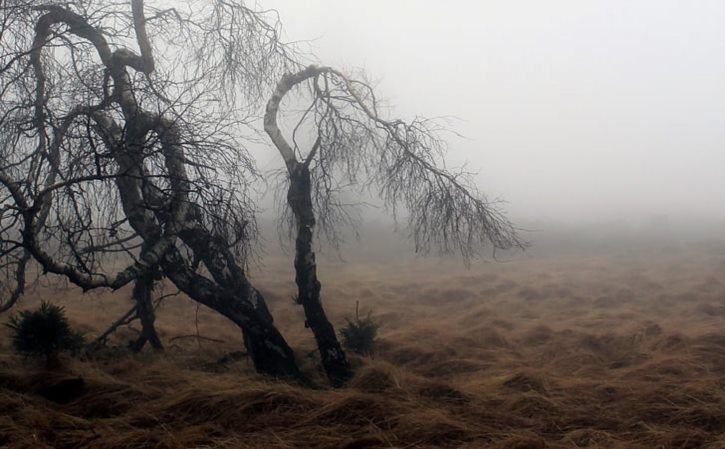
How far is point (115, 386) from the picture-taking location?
598 centimetres

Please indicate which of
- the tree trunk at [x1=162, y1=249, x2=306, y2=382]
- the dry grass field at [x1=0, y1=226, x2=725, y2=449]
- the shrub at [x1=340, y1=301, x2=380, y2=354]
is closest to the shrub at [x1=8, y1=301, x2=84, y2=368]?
the dry grass field at [x1=0, y1=226, x2=725, y2=449]

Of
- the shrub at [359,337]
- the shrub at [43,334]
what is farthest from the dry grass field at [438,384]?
the shrub at [359,337]

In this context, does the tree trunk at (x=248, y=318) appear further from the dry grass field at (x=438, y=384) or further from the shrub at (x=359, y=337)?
the shrub at (x=359, y=337)

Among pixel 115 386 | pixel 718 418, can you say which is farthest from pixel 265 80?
pixel 718 418

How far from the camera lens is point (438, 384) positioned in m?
6.37

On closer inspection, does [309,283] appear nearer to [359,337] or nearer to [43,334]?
[359,337]

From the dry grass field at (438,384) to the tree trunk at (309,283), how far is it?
0.29m

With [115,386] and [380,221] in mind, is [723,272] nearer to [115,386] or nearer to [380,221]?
[380,221]

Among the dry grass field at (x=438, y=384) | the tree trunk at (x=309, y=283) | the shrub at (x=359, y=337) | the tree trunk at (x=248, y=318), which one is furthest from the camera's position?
the shrub at (x=359, y=337)

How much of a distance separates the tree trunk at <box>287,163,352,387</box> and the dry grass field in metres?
0.29

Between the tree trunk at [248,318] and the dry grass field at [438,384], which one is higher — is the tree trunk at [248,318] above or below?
above

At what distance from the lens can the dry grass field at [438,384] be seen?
16.2 ft

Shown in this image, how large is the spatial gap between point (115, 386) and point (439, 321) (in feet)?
21.3

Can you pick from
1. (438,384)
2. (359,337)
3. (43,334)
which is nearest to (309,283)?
(359,337)
